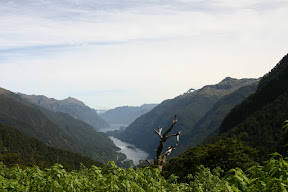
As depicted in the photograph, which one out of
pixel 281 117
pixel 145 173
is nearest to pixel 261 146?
pixel 281 117

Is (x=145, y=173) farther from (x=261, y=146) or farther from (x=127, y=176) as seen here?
(x=261, y=146)

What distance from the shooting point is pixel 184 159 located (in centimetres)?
5234

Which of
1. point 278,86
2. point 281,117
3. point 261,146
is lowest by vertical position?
point 261,146

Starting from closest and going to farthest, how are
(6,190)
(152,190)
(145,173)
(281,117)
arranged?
1. (152,190)
2. (6,190)
3. (145,173)
4. (281,117)

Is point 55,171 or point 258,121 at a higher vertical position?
point 55,171

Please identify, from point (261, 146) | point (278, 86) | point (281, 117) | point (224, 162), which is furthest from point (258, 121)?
point (224, 162)

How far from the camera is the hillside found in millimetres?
48562

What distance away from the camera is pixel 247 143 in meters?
132

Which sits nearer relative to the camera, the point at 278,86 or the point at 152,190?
the point at 152,190

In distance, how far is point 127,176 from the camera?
13.8m

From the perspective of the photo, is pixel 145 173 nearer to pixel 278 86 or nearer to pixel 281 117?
pixel 281 117

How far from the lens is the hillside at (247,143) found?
48.6 metres

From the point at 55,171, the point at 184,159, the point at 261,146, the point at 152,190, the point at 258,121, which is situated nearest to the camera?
the point at 152,190

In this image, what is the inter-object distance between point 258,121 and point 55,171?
169 meters
